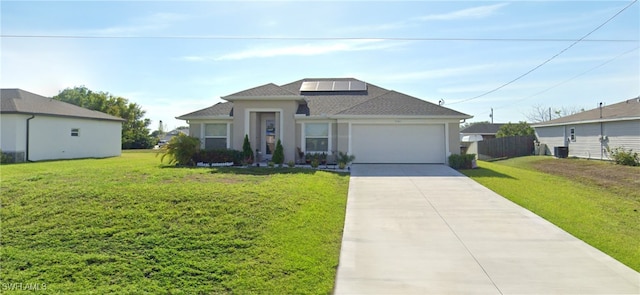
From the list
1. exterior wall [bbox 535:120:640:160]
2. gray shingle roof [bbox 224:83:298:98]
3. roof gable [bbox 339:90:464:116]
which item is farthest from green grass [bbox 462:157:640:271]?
gray shingle roof [bbox 224:83:298:98]

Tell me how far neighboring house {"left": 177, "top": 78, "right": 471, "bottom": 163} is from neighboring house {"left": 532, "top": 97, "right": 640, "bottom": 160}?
10808mm

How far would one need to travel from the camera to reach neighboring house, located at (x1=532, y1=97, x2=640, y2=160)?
18.1 meters

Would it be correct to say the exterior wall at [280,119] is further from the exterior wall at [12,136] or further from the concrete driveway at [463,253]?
the exterior wall at [12,136]

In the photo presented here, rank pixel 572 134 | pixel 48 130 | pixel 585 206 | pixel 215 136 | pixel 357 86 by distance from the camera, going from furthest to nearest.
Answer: pixel 572 134 < pixel 357 86 < pixel 48 130 < pixel 215 136 < pixel 585 206

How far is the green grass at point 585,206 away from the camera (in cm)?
582

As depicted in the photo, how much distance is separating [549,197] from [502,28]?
718cm

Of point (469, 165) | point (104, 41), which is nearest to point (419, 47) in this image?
point (469, 165)

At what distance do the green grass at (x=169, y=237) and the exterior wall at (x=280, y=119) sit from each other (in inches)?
279

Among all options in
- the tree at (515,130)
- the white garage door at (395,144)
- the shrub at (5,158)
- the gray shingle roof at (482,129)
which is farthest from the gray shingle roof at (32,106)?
the gray shingle roof at (482,129)

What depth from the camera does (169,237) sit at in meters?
5.59

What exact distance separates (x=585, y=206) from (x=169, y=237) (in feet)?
33.2

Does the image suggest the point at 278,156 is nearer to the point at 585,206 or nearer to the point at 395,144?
the point at 395,144

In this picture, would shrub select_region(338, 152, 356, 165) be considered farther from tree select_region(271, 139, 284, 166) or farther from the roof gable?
tree select_region(271, 139, 284, 166)

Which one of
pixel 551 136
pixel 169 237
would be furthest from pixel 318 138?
pixel 551 136
